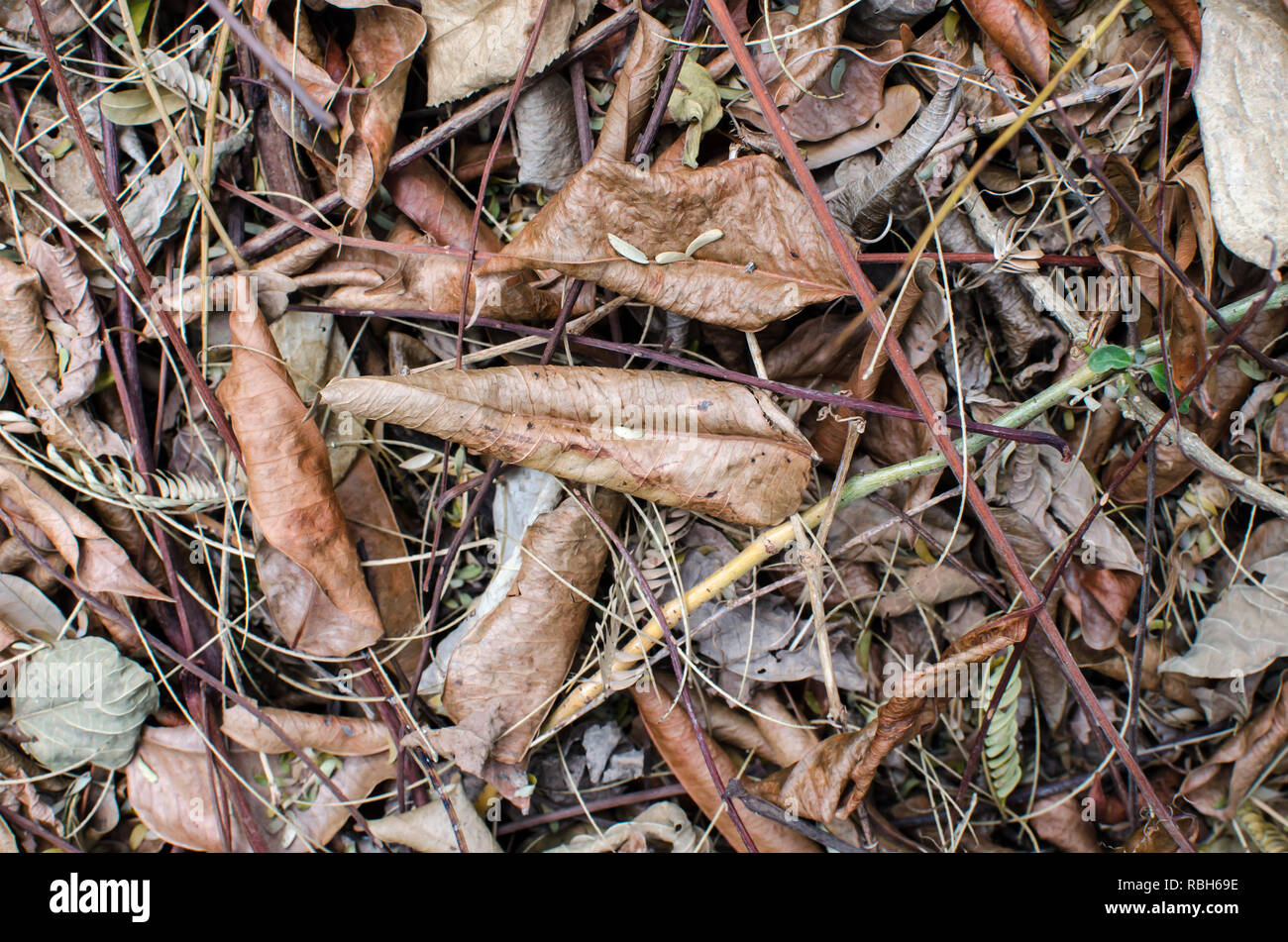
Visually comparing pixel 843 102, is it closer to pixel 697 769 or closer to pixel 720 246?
pixel 720 246

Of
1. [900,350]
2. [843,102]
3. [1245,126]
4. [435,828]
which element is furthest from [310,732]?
[1245,126]

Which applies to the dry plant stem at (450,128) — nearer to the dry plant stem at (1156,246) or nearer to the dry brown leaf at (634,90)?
the dry brown leaf at (634,90)

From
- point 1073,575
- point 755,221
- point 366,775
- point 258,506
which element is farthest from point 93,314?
point 1073,575

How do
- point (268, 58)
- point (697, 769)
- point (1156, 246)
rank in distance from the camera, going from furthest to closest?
point (697, 769) < point (1156, 246) < point (268, 58)

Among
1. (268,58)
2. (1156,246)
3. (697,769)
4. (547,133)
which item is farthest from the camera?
(697,769)

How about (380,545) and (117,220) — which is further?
(380,545)

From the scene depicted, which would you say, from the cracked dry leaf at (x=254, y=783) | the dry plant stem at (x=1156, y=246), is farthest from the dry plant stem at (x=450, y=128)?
the cracked dry leaf at (x=254, y=783)
